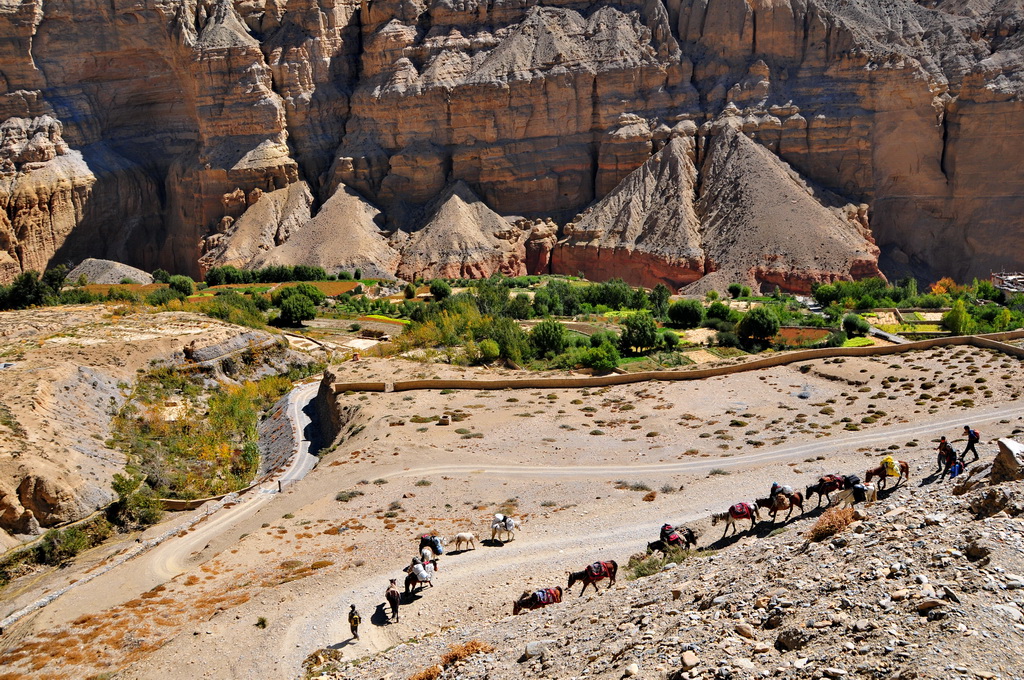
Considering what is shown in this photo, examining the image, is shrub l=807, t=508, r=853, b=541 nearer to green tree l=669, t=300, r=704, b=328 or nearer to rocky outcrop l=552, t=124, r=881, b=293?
green tree l=669, t=300, r=704, b=328

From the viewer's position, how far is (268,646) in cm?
1702

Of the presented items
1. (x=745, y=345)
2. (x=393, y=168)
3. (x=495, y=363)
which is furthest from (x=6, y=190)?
(x=745, y=345)

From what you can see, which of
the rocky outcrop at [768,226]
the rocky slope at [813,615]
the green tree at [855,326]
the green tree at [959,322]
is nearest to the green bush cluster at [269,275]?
the rocky outcrop at [768,226]

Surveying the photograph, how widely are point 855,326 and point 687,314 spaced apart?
9651 mm

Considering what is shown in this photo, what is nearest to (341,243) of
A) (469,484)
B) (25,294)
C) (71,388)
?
(25,294)

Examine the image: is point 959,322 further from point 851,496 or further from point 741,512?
point 741,512

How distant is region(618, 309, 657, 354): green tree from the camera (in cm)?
4462

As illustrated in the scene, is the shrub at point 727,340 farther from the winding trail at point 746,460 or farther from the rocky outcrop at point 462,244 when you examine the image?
the rocky outcrop at point 462,244

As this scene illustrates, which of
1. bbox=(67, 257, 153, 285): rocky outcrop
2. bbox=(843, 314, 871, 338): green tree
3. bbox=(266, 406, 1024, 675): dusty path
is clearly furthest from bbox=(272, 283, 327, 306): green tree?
bbox=(266, 406, 1024, 675): dusty path

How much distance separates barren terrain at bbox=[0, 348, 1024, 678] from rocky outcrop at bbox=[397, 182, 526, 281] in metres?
38.5

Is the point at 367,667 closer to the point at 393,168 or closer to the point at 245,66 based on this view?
the point at 393,168

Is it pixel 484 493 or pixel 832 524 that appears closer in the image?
pixel 832 524

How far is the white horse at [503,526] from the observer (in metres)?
21.3

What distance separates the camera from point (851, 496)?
18.1m
